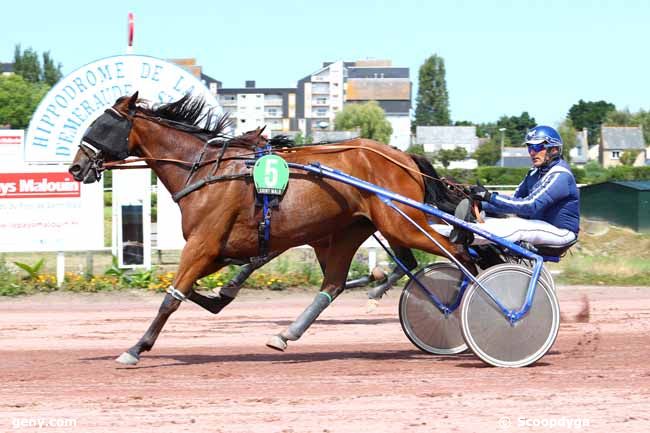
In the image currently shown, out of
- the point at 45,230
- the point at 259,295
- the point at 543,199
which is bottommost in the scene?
the point at 259,295

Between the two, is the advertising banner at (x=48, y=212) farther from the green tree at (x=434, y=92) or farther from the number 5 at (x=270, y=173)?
the green tree at (x=434, y=92)

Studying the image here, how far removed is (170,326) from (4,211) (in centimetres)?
439

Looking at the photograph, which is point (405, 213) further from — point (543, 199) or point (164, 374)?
point (164, 374)

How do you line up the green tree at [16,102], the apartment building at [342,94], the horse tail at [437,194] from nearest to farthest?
1. the horse tail at [437,194]
2. the green tree at [16,102]
3. the apartment building at [342,94]

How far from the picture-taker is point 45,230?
1313cm

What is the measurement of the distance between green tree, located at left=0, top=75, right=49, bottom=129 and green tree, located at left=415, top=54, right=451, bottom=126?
213ft

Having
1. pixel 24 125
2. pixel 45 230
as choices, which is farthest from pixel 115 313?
pixel 24 125

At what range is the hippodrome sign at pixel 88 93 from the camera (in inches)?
533

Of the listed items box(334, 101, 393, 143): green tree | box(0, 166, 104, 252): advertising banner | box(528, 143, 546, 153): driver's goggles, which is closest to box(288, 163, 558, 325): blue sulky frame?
box(528, 143, 546, 153): driver's goggles

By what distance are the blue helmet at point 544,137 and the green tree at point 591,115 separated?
139 meters

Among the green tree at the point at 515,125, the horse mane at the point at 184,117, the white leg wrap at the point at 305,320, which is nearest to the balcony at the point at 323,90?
the green tree at the point at 515,125

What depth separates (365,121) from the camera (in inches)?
3548

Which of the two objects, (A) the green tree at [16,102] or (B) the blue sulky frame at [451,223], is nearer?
(B) the blue sulky frame at [451,223]

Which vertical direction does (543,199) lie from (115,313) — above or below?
above
